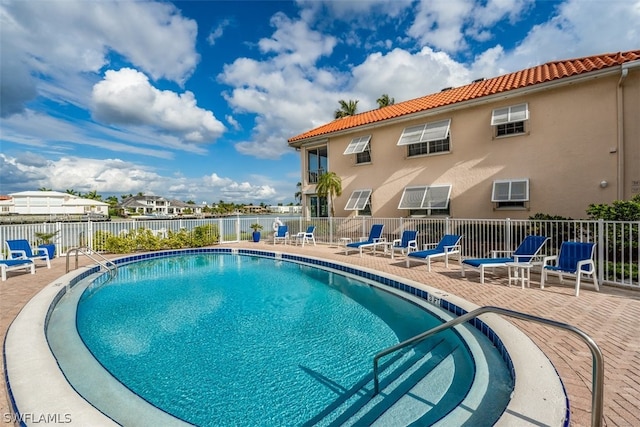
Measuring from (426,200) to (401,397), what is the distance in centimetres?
1404

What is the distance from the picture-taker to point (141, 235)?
632 inches

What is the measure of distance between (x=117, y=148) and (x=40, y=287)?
32922 millimetres

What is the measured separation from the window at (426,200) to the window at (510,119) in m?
3.85

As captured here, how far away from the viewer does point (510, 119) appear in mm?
13727

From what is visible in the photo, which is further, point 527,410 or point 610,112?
point 610,112

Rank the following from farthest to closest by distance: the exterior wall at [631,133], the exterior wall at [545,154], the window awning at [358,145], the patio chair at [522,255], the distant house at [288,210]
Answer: the distant house at [288,210] < the window awning at [358,145] < the exterior wall at [545,154] < the exterior wall at [631,133] < the patio chair at [522,255]

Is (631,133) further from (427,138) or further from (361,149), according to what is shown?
(361,149)

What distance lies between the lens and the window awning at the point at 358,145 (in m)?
19.4

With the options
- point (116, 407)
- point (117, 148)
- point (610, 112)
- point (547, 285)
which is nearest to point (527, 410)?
point (116, 407)

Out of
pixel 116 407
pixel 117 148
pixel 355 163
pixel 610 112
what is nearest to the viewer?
pixel 116 407

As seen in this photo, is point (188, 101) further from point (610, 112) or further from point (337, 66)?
point (610, 112)

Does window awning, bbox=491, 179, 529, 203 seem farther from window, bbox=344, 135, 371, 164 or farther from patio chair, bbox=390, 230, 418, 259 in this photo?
window, bbox=344, 135, 371, 164

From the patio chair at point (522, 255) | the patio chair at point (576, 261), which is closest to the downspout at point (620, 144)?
the patio chair at point (522, 255)

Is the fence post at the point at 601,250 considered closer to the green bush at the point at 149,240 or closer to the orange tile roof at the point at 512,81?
the orange tile roof at the point at 512,81
